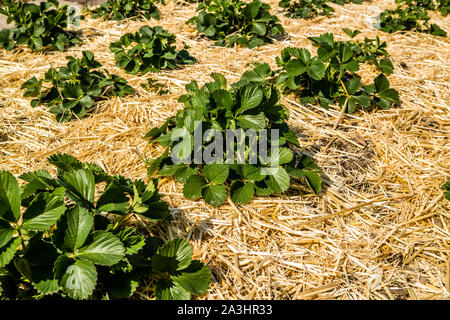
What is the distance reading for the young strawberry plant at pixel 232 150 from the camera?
1.71m

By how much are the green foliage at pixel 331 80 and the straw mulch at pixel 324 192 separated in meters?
0.10

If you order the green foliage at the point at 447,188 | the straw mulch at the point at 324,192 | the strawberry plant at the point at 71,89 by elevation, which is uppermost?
the strawberry plant at the point at 71,89

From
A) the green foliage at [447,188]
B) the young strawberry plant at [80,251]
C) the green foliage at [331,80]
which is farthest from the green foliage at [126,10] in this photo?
the green foliage at [447,188]

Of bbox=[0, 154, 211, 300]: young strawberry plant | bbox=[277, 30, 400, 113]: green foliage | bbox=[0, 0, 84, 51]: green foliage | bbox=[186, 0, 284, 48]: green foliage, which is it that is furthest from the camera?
bbox=[186, 0, 284, 48]: green foliage

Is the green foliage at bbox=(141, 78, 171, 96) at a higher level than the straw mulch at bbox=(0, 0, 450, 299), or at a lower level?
higher

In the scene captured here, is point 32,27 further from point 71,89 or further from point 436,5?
point 436,5

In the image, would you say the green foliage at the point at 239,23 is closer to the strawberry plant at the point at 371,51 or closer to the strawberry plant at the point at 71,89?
the strawberry plant at the point at 371,51

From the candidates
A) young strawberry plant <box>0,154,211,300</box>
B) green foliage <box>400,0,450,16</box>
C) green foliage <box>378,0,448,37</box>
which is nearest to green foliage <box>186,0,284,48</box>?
green foliage <box>378,0,448,37</box>

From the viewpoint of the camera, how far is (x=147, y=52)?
9.12 feet

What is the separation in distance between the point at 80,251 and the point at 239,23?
2.66 m

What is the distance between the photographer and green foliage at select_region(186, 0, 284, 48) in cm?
314

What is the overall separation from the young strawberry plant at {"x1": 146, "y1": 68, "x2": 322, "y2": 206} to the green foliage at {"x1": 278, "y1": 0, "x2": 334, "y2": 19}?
→ 7.47ft

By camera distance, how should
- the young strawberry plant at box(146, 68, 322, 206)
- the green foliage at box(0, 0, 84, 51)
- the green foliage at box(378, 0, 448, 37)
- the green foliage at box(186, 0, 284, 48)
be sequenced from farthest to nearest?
the green foliage at box(378, 0, 448, 37)
the green foliage at box(186, 0, 284, 48)
the green foliage at box(0, 0, 84, 51)
the young strawberry plant at box(146, 68, 322, 206)

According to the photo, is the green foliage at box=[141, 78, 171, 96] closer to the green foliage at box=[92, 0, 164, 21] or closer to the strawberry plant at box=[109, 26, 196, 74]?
the strawberry plant at box=[109, 26, 196, 74]
